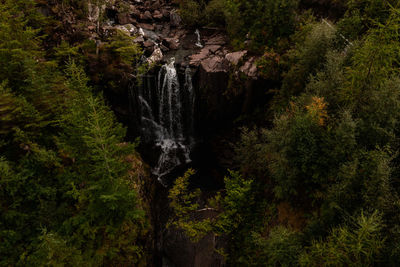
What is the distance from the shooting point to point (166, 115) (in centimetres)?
1908

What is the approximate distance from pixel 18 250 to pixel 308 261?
31.1 ft

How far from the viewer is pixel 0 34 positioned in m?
9.09

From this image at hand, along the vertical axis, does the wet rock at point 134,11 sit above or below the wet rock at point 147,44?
above

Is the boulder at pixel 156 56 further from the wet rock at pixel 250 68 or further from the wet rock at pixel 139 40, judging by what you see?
the wet rock at pixel 250 68

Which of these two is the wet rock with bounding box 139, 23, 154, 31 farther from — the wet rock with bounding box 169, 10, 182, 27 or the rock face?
the wet rock with bounding box 169, 10, 182, 27

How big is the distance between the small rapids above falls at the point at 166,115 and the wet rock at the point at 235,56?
11.2 feet

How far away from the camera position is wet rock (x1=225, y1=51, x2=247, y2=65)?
16.6m

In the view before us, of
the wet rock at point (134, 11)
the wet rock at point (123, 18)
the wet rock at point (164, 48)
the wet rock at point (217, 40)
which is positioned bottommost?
the wet rock at point (164, 48)

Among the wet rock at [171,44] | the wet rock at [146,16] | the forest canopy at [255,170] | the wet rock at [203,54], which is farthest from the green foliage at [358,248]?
the wet rock at [146,16]

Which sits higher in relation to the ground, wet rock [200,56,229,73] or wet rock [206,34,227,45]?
wet rock [206,34,227,45]

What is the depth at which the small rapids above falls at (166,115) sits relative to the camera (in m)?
18.0

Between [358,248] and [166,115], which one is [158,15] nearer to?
[166,115]

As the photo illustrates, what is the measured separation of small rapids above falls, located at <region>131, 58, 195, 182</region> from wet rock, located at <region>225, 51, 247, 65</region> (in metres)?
3.42

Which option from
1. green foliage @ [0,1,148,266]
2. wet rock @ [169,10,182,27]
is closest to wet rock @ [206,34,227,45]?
wet rock @ [169,10,182,27]
